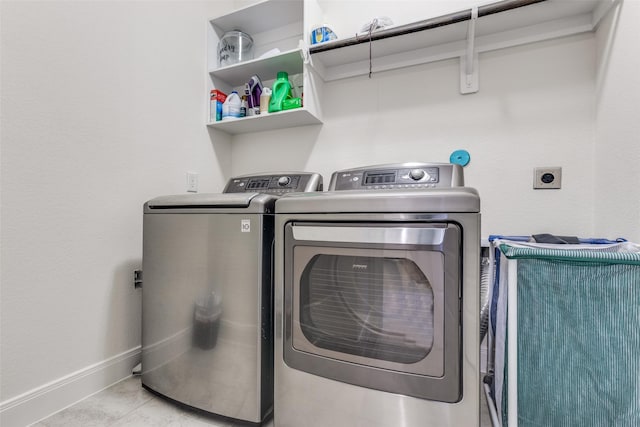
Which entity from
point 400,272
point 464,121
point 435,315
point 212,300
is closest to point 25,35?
point 212,300

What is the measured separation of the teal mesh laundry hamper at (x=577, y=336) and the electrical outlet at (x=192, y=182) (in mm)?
1649

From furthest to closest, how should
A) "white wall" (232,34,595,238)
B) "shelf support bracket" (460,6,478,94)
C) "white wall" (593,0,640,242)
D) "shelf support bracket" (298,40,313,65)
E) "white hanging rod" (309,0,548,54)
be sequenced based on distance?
1. "shelf support bracket" (298,40,313,65)
2. "shelf support bracket" (460,6,478,94)
3. "white wall" (232,34,595,238)
4. "white hanging rod" (309,0,548,54)
5. "white wall" (593,0,640,242)

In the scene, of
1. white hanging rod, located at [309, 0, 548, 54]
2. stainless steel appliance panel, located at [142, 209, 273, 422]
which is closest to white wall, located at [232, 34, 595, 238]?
white hanging rod, located at [309, 0, 548, 54]

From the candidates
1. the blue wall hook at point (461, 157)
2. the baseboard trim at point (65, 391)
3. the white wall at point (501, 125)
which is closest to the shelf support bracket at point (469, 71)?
the white wall at point (501, 125)

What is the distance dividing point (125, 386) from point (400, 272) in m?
1.39

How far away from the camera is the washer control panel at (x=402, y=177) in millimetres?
1294

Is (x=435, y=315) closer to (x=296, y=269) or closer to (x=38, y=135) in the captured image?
(x=296, y=269)

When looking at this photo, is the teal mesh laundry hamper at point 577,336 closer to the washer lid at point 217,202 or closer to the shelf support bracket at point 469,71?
the washer lid at point 217,202

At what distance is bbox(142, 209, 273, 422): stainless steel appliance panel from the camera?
1056 mm

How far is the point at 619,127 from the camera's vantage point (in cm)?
112

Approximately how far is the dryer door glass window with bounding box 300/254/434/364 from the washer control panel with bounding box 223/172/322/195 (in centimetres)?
62

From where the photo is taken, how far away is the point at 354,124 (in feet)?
5.91

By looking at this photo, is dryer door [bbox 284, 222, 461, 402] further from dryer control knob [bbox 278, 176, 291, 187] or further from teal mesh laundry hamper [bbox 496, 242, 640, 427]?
dryer control knob [bbox 278, 176, 291, 187]

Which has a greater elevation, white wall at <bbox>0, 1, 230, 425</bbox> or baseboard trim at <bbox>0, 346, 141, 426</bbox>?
white wall at <bbox>0, 1, 230, 425</bbox>
